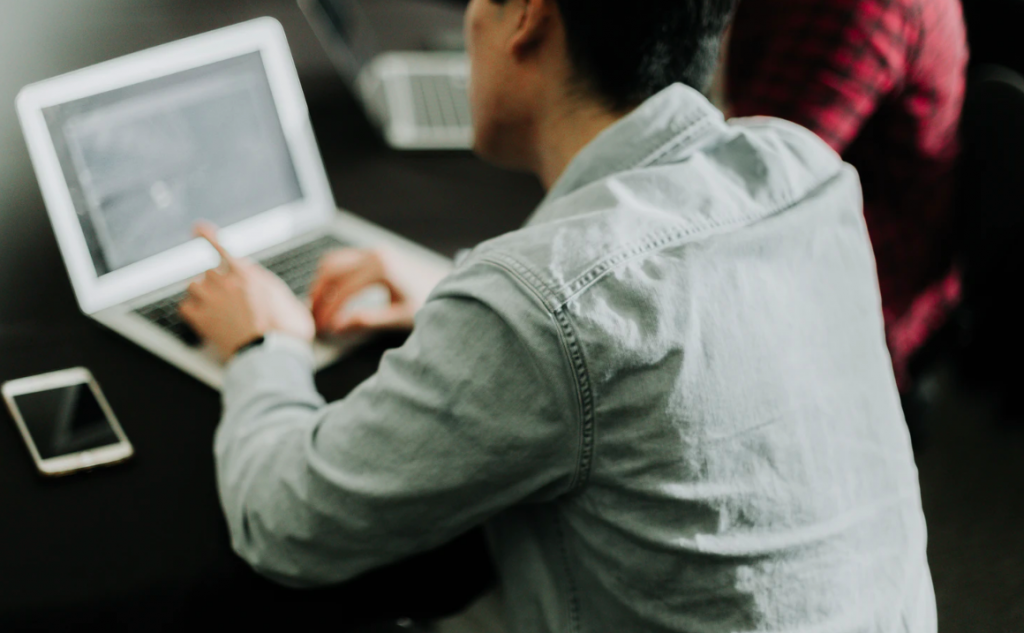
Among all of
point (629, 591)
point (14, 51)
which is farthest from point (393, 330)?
point (14, 51)

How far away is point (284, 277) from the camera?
1.13 metres

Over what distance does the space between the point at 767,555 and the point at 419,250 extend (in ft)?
2.26

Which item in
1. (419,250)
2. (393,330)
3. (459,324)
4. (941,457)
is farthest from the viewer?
(941,457)

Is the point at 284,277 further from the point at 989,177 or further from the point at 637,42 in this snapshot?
the point at 989,177

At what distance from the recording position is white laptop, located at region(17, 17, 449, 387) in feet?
3.19

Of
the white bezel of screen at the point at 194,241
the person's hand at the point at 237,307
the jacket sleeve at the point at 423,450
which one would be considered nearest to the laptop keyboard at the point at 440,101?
Result: the white bezel of screen at the point at 194,241

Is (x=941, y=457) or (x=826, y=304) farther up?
(x=826, y=304)

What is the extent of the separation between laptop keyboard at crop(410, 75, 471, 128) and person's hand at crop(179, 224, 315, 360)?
22.9 inches

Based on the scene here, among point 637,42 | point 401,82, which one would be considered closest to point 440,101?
point 401,82

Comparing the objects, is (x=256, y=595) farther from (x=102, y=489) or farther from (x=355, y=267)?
(x=355, y=267)

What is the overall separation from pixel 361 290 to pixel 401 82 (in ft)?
2.13

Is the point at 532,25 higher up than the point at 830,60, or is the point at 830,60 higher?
the point at 532,25

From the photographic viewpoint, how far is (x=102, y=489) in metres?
0.82

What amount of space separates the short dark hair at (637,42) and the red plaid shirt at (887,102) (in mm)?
310
